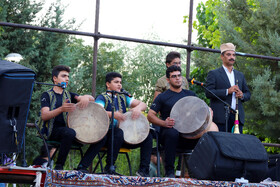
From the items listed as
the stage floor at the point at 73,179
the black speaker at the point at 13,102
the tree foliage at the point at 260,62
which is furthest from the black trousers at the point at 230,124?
the tree foliage at the point at 260,62

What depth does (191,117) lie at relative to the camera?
5125 mm

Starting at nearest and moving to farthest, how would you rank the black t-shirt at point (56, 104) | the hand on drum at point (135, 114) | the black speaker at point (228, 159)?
the black speaker at point (228, 159) → the black t-shirt at point (56, 104) → the hand on drum at point (135, 114)

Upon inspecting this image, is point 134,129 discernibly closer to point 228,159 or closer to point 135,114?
point 135,114

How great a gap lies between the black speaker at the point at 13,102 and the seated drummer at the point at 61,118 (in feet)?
3.78

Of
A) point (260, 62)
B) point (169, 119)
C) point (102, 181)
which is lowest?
point (102, 181)

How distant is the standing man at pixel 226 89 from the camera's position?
5.38 metres

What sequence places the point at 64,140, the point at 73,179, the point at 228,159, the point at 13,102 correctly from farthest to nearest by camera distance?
the point at 64,140 < the point at 228,159 < the point at 73,179 < the point at 13,102

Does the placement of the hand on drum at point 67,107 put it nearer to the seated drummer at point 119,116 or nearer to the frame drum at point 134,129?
the seated drummer at point 119,116

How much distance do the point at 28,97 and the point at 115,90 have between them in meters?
1.78

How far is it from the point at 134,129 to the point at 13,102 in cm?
184

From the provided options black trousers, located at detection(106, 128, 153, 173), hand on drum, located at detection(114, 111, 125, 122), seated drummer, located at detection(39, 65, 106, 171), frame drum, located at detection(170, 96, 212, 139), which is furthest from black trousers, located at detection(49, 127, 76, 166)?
frame drum, located at detection(170, 96, 212, 139)

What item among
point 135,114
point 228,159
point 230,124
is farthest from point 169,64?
point 228,159

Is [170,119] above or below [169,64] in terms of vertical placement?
below

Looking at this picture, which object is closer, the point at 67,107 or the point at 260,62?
the point at 67,107
